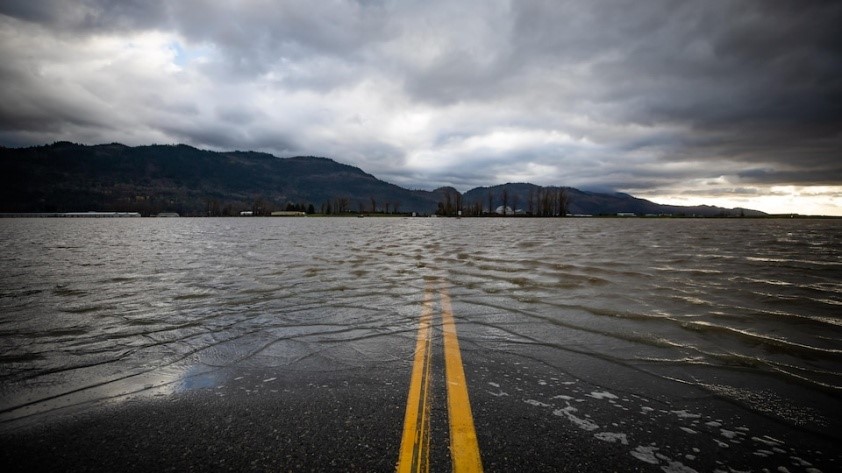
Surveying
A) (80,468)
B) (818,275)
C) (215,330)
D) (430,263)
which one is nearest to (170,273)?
(215,330)

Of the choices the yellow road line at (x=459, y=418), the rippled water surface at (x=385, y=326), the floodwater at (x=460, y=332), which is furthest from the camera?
the rippled water surface at (x=385, y=326)

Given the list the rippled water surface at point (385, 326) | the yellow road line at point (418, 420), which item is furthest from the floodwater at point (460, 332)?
the yellow road line at point (418, 420)

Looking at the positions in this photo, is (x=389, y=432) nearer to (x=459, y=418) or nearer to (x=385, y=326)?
(x=459, y=418)

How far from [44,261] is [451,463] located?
70.4 ft

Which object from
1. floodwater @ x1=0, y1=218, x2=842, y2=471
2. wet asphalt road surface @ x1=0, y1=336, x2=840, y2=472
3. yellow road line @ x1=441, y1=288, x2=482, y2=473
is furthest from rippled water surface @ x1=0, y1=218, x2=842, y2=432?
yellow road line @ x1=441, y1=288, x2=482, y2=473

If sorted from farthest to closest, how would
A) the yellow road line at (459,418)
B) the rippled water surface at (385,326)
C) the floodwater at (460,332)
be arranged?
1. the rippled water surface at (385,326)
2. the floodwater at (460,332)
3. the yellow road line at (459,418)

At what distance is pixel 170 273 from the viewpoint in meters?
12.4

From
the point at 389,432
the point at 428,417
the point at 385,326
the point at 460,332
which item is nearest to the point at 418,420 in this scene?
the point at 428,417

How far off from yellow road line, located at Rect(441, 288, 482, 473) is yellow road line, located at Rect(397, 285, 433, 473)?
8.2 inches

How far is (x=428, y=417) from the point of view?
10.7 ft

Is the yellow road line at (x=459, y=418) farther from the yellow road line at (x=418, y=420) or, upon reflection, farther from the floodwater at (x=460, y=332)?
the floodwater at (x=460, y=332)

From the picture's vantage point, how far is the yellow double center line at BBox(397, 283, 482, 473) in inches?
105

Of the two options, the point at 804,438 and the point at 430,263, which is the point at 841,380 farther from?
the point at 430,263

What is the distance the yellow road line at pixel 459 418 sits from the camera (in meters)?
2.65
